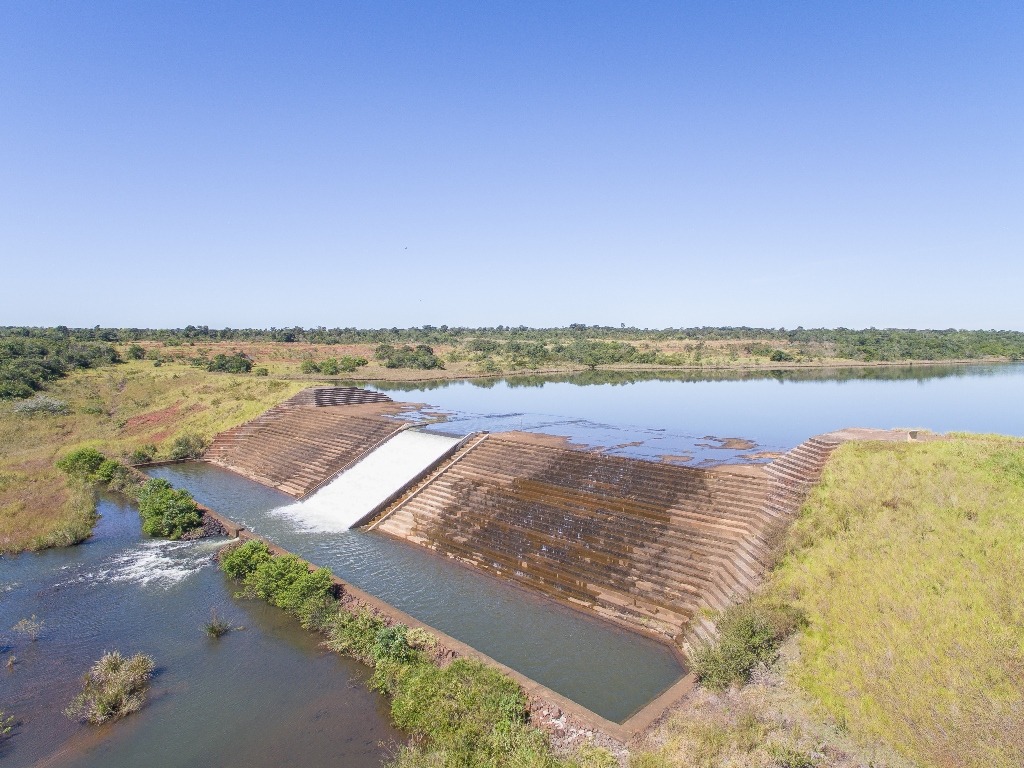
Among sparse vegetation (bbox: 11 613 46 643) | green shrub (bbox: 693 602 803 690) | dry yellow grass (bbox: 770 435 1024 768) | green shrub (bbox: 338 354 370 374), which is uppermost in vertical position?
green shrub (bbox: 338 354 370 374)

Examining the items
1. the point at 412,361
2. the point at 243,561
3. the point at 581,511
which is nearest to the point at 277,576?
the point at 243,561

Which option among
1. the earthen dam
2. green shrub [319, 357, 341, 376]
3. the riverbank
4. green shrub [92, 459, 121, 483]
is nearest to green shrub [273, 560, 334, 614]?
the earthen dam

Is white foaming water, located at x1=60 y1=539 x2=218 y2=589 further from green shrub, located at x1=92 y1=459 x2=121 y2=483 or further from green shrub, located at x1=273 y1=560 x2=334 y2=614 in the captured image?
green shrub, located at x1=92 y1=459 x2=121 y2=483

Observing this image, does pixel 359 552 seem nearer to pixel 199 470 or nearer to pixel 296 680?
pixel 296 680

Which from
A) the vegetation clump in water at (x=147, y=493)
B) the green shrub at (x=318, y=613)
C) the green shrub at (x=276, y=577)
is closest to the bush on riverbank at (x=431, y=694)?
the green shrub at (x=318, y=613)

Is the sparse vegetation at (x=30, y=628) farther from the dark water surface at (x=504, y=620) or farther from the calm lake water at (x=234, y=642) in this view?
the dark water surface at (x=504, y=620)

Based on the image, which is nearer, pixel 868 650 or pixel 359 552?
pixel 868 650

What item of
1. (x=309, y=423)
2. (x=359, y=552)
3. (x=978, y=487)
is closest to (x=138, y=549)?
(x=359, y=552)
